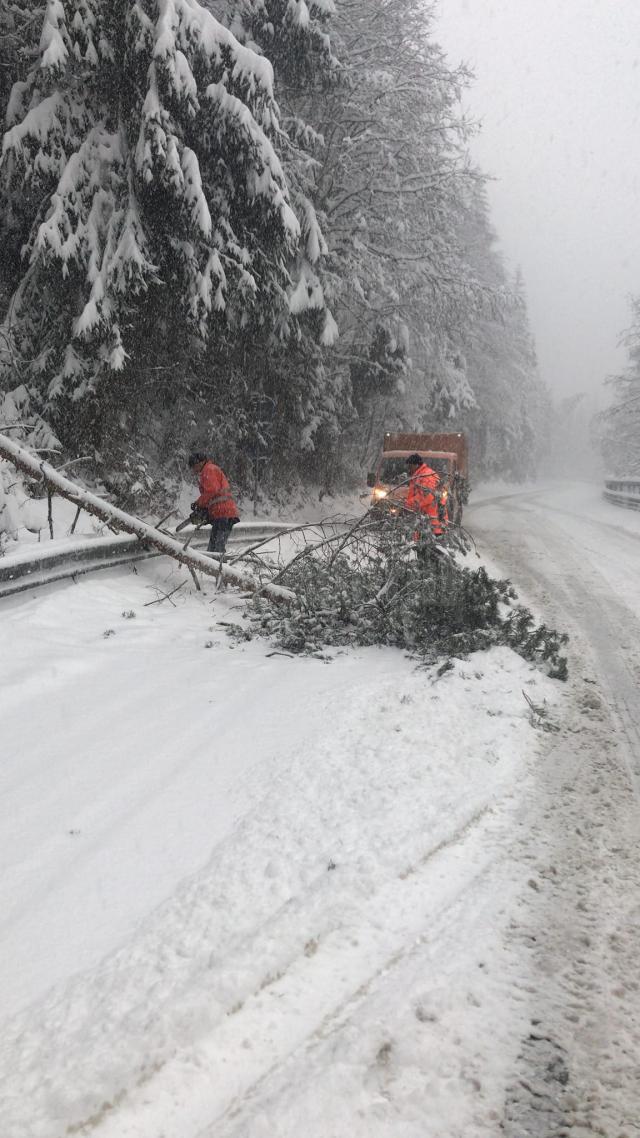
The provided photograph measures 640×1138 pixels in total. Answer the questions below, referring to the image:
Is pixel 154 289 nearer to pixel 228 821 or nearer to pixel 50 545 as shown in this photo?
pixel 50 545

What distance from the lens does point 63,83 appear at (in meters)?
9.59

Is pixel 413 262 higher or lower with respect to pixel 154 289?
higher

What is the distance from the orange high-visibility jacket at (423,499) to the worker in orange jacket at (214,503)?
251cm

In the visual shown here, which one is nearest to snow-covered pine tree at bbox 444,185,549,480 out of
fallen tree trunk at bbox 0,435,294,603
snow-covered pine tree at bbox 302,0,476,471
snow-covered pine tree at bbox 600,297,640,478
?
snow-covered pine tree at bbox 600,297,640,478

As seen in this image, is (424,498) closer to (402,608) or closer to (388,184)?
(402,608)

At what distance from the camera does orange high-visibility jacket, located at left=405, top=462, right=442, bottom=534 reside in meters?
7.09

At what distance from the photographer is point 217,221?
1065 cm

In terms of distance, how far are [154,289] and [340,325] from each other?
25.4 ft

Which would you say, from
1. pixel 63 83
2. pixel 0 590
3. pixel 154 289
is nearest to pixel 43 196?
pixel 63 83

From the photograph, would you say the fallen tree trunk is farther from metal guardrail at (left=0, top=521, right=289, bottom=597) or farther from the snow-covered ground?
the snow-covered ground

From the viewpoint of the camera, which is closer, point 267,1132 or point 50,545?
point 267,1132

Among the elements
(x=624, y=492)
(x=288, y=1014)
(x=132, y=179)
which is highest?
(x=132, y=179)

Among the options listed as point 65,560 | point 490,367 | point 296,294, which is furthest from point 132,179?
point 490,367

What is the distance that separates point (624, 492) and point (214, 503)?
85.6 feet
